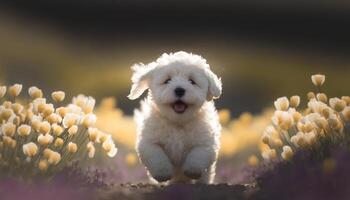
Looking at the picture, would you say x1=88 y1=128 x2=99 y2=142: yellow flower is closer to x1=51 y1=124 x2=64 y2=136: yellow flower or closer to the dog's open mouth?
x1=51 y1=124 x2=64 y2=136: yellow flower

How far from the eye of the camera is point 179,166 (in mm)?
7086

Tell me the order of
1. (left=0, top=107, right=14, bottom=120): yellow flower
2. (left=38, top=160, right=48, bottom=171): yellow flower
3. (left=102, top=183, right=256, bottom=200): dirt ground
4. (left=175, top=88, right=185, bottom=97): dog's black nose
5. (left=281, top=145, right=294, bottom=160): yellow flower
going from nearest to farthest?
1. (left=102, top=183, right=256, bottom=200): dirt ground
2. (left=38, top=160, right=48, bottom=171): yellow flower
3. (left=0, top=107, right=14, bottom=120): yellow flower
4. (left=281, top=145, right=294, bottom=160): yellow flower
5. (left=175, top=88, right=185, bottom=97): dog's black nose

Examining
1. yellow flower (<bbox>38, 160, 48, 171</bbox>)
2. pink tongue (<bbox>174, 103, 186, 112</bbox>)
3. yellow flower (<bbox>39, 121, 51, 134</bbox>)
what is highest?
pink tongue (<bbox>174, 103, 186, 112</bbox>)

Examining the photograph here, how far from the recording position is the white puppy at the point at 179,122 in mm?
6695

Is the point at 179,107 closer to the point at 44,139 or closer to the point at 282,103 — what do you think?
the point at 282,103

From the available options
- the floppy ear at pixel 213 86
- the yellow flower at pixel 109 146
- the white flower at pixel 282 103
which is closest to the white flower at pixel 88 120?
the yellow flower at pixel 109 146

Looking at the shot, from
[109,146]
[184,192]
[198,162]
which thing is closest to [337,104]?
[198,162]

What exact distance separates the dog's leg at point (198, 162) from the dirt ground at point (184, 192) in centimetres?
31

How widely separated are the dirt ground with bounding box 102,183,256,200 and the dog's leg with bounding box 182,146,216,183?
1.03 feet

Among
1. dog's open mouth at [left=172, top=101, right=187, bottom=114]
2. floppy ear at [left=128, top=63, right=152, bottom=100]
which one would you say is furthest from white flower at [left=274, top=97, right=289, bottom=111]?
floppy ear at [left=128, top=63, right=152, bottom=100]

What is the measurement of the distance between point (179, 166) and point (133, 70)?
1.29 metres

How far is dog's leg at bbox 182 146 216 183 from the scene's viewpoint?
6.62 meters

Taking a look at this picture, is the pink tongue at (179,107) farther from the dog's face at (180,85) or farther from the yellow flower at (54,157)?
the yellow flower at (54,157)

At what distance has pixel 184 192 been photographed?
5.11m
